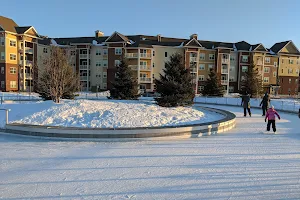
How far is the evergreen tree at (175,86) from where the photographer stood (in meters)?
15.0

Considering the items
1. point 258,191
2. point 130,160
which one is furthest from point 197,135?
point 258,191

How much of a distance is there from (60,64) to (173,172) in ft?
49.9

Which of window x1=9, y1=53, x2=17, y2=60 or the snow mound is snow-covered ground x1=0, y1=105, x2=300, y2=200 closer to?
the snow mound

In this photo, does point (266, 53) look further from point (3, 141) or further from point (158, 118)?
point (3, 141)

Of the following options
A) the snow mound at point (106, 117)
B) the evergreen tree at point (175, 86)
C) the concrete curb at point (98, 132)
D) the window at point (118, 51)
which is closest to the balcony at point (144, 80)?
the window at point (118, 51)

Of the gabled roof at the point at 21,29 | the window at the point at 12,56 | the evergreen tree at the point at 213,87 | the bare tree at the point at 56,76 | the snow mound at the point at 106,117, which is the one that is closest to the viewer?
the snow mound at the point at 106,117

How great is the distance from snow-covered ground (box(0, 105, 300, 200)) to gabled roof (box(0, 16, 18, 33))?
138ft

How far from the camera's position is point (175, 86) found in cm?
1509

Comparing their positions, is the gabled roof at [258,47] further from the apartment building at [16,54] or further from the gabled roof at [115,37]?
the apartment building at [16,54]

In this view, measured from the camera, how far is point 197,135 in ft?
30.6

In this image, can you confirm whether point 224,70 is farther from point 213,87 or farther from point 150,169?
point 150,169

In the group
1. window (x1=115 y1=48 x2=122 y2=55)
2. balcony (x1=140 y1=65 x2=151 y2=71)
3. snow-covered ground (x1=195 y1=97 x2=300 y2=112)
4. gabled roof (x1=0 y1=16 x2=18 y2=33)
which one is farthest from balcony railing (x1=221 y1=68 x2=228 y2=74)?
gabled roof (x1=0 y1=16 x2=18 y2=33)

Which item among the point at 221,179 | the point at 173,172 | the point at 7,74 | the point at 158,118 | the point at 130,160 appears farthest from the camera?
the point at 7,74

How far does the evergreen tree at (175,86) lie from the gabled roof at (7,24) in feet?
126
